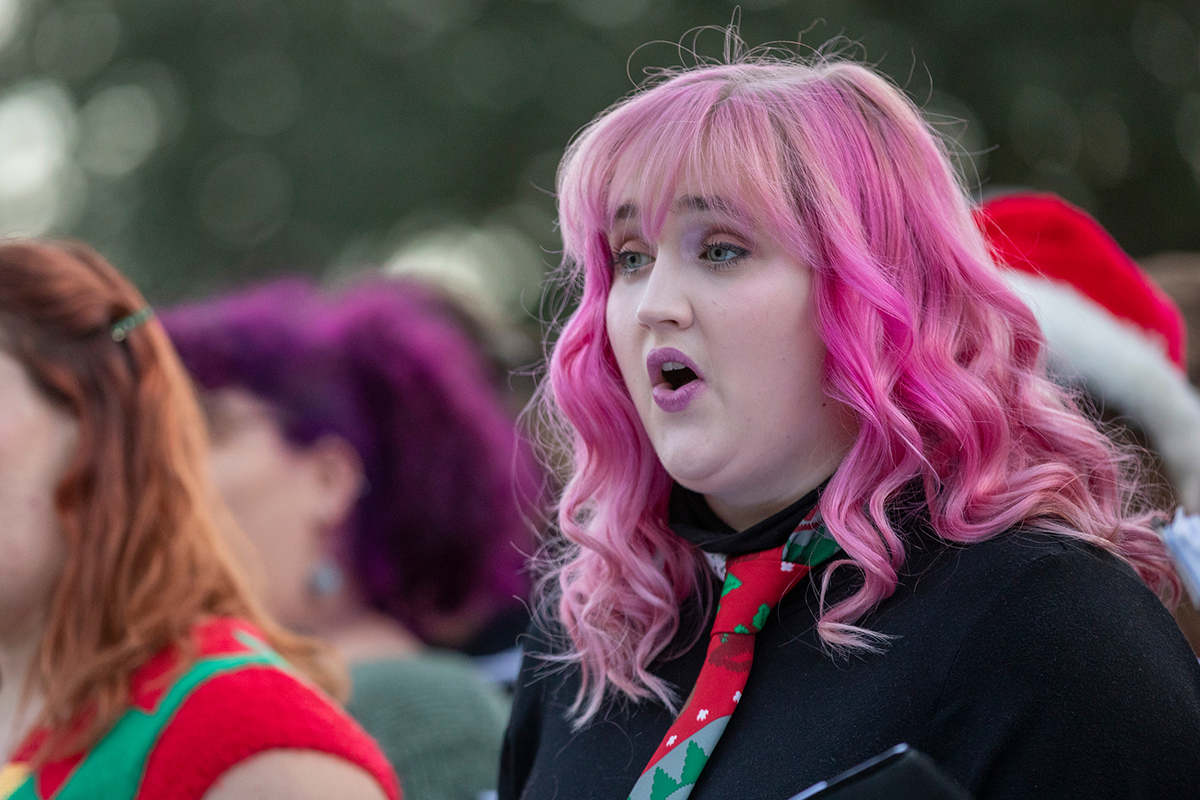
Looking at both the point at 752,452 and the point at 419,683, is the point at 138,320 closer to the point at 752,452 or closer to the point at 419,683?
the point at 419,683

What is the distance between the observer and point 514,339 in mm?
4953

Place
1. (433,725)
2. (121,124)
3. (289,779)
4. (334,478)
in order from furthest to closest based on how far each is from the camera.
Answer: (121,124), (334,478), (433,725), (289,779)

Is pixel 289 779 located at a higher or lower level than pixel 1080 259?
lower

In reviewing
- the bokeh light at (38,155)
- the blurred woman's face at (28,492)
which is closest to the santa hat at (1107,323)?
the blurred woman's face at (28,492)

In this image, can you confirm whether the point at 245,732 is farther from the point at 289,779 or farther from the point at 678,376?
the point at 678,376

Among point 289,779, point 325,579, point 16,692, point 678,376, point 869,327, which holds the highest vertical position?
point 869,327

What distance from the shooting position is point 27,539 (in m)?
2.23

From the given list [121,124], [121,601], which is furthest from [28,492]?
[121,124]

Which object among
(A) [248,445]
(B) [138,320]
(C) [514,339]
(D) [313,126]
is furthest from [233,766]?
(D) [313,126]

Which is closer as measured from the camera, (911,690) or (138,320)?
(911,690)

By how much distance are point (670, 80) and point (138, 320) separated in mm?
1278

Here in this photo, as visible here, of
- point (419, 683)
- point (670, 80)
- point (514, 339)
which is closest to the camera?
point (670, 80)

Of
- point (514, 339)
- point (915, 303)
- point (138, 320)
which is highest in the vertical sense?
point (915, 303)

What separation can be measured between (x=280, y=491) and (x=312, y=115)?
8744 mm
